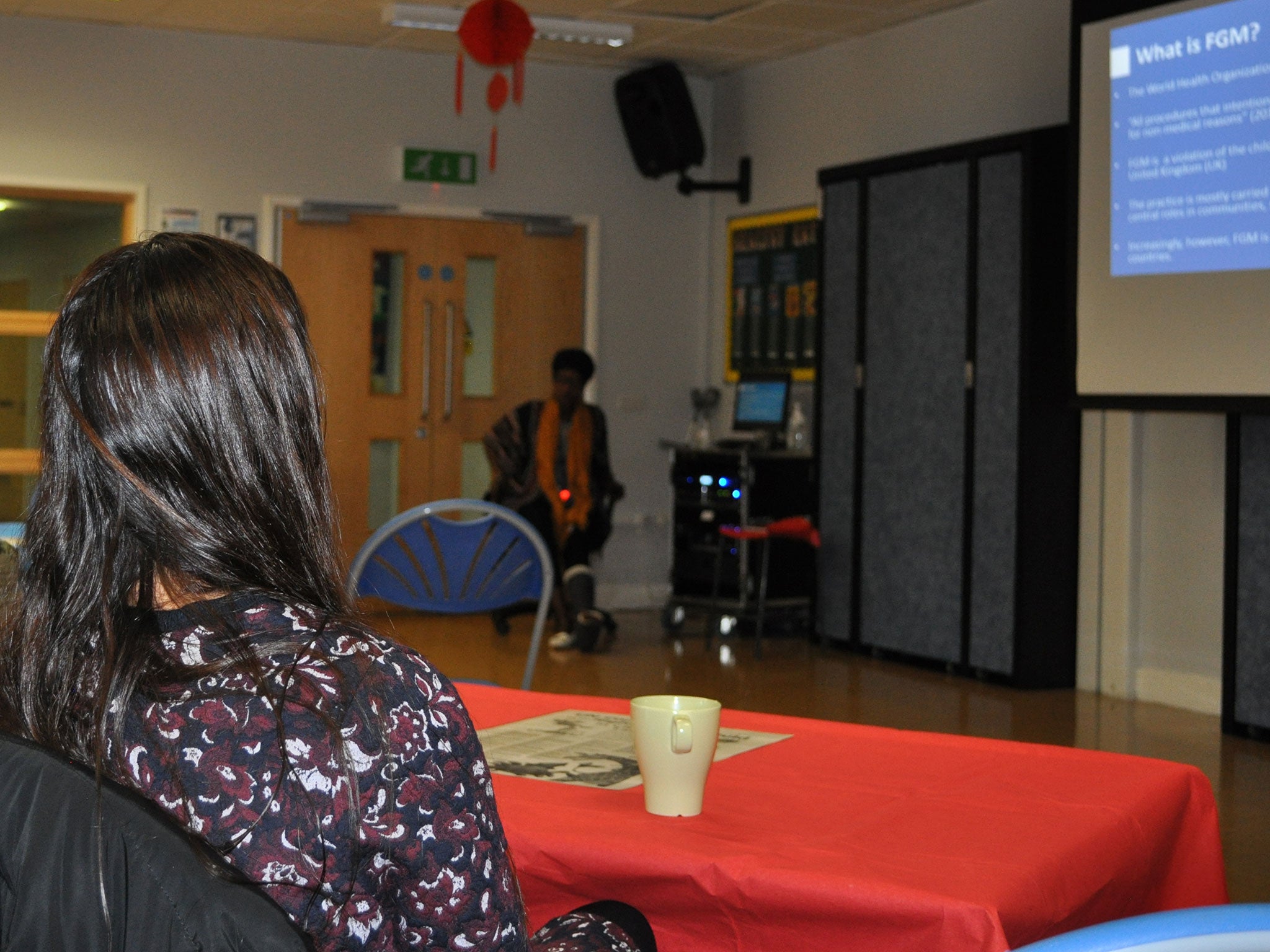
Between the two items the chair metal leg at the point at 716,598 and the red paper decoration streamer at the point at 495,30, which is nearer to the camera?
the red paper decoration streamer at the point at 495,30

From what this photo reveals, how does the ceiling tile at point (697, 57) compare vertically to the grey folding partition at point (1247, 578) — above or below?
above

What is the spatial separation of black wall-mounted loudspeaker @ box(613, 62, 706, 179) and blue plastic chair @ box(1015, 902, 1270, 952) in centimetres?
688

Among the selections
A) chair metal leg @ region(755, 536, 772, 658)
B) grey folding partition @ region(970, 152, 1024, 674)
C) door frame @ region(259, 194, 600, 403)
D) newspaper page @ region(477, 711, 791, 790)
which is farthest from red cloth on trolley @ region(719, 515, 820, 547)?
newspaper page @ region(477, 711, 791, 790)

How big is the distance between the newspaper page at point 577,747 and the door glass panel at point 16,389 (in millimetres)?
5701

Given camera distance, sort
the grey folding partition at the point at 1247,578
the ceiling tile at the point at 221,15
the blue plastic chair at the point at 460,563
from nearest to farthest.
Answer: the blue plastic chair at the point at 460,563
the grey folding partition at the point at 1247,578
the ceiling tile at the point at 221,15

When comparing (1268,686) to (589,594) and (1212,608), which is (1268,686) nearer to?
→ (1212,608)

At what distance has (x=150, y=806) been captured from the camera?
68cm

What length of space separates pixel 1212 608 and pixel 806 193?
9.91ft

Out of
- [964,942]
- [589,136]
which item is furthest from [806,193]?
[964,942]

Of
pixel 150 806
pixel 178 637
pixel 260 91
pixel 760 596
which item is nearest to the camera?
pixel 150 806

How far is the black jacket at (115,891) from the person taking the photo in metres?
0.64

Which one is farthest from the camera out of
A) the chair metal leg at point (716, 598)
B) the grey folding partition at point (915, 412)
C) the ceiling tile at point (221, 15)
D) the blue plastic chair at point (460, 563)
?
the chair metal leg at point (716, 598)

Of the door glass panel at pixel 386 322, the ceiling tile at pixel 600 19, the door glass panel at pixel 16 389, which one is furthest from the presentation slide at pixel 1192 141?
the door glass panel at pixel 16 389

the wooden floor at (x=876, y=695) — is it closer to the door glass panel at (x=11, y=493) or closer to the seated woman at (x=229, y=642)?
the door glass panel at (x=11, y=493)
